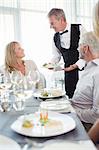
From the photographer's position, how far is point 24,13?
4.55 metres

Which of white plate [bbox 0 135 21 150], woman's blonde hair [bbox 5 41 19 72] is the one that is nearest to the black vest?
woman's blonde hair [bbox 5 41 19 72]

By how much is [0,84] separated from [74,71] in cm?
171

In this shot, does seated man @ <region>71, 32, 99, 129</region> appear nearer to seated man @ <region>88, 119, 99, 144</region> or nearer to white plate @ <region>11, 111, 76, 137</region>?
seated man @ <region>88, 119, 99, 144</region>

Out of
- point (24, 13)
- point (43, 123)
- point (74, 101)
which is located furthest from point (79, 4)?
point (43, 123)

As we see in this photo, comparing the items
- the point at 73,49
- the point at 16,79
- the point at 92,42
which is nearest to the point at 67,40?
the point at 73,49

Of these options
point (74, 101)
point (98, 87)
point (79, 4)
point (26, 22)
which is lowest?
point (74, 101)

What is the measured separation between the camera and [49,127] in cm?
122

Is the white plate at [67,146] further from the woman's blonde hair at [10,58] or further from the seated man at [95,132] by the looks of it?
the woman's blonde hair at [10,58]

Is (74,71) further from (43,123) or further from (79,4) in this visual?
(43,123)

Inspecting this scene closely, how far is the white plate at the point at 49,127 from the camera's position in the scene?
1.16 meters

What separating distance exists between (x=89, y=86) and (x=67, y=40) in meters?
1.70

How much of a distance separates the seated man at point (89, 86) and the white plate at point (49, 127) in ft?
1.81

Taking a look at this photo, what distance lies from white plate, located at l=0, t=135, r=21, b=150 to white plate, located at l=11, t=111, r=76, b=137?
100mm

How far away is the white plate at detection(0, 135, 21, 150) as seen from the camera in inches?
39.4
